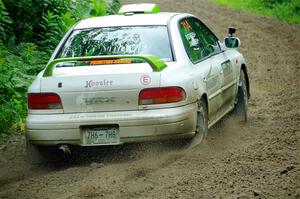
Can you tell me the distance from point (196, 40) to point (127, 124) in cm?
186

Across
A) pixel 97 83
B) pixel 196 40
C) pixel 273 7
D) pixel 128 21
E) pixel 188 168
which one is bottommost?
pixel 273 7

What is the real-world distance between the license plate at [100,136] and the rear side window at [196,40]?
4.30ft

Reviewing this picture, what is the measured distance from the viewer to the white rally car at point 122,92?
689 cm

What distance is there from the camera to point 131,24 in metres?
7.91

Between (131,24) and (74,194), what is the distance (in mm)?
2577

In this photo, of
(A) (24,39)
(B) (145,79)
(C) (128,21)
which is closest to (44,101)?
(B) (145,79)

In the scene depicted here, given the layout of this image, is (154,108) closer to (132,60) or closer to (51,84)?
(132,60)

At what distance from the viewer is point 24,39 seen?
13641 mm

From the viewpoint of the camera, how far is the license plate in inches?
274

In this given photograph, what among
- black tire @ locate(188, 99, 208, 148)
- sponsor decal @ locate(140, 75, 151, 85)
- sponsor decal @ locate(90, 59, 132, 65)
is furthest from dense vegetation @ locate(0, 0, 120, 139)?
sponsor decal @ locate(140, 75, 151, 85)

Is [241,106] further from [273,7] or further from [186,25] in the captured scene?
[273,7]

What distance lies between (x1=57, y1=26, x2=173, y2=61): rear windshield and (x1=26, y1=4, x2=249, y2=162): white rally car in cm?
1

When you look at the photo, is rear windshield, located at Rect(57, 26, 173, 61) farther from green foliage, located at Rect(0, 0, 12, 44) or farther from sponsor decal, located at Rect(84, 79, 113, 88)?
green foliage, located at Rect(0, 0, 12, 44)

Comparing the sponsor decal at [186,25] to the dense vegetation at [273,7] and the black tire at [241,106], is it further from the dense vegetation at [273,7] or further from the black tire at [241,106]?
the dense vegetation at [273,7]
